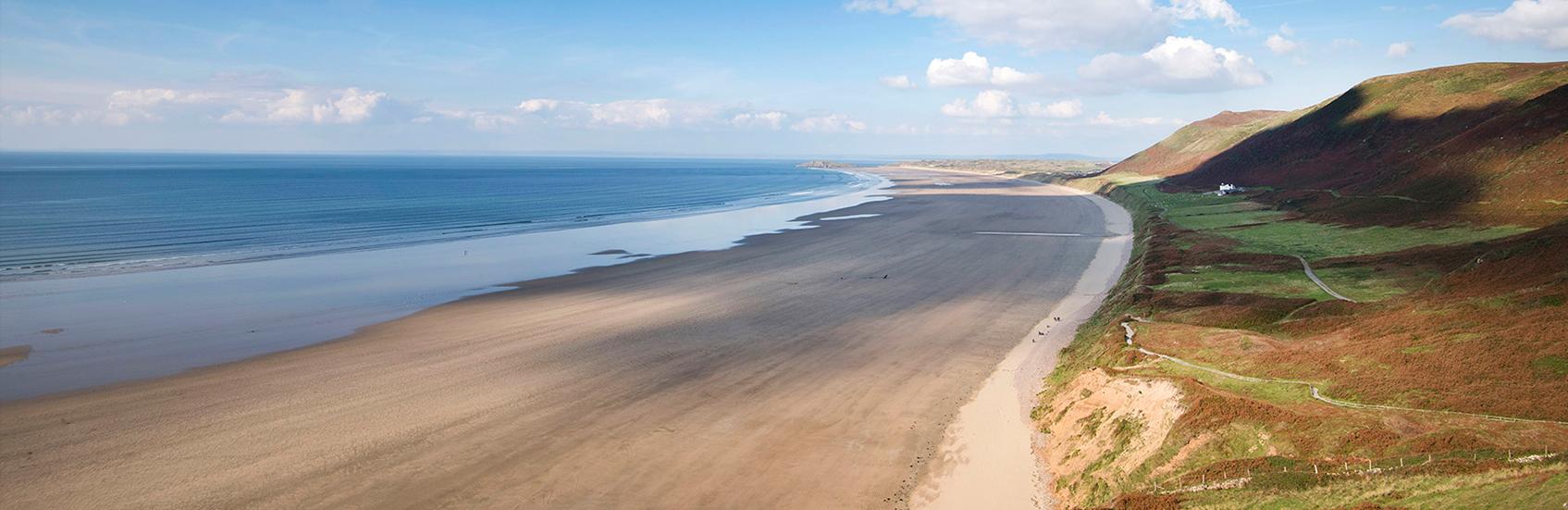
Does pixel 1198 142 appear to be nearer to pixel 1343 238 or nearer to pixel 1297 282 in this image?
pixel 1343 238

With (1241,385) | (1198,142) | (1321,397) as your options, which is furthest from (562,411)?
(1198,142)

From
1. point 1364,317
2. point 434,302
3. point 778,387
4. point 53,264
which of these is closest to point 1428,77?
point 1364,317

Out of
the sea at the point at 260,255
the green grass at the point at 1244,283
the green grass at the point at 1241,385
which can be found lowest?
the sea at the point at 260,255

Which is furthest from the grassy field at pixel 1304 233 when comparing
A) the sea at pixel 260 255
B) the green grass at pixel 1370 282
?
the sea at pixel 260 255

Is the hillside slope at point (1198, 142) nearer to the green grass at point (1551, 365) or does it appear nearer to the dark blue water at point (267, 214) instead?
the dark blue water at point (267, 214)

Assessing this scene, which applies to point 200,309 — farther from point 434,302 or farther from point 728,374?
point 728,374

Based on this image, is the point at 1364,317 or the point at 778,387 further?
the point at 778,387

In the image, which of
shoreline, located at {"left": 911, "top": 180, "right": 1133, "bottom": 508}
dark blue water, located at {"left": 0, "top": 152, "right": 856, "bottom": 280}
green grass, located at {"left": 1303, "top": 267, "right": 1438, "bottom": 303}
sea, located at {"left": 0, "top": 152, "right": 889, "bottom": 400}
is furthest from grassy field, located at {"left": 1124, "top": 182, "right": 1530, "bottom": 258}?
dark blue water, located at {"left": 0, "top": 152, "right": 856, "bottom": 280}
